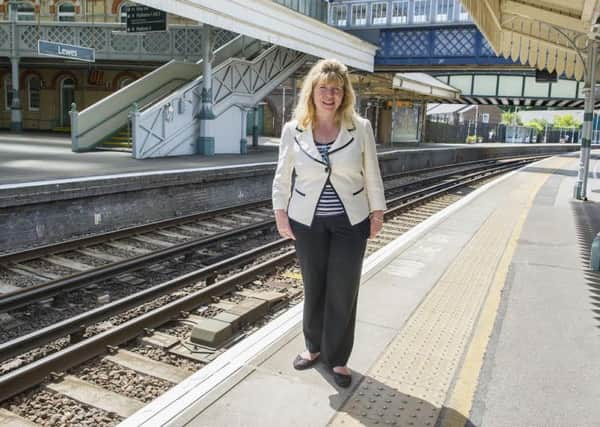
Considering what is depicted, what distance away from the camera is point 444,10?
24.0 meters

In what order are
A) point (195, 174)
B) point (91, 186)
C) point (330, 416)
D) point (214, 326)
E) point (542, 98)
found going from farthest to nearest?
point (542, 98) < point (195, 174) < point (91, 186) < point (214, 326) < point (330, 416)

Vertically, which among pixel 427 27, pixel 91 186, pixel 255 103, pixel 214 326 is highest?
pixel 427 27

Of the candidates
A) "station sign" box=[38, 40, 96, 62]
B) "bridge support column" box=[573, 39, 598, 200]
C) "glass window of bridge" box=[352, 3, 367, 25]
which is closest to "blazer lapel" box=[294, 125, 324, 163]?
"bridge support column" box=[573, 39, 598, 200]

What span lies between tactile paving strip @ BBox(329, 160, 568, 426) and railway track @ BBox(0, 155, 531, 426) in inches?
61.2

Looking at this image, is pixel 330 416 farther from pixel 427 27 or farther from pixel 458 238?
pixel 427 27

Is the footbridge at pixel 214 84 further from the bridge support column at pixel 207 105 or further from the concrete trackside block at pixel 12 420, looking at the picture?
the concrete trackside block at pixel 12 420

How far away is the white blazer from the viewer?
139 inches

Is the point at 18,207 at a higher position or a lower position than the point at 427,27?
lower

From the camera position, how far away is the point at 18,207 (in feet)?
29.5

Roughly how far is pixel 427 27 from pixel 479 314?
21417 millimetres

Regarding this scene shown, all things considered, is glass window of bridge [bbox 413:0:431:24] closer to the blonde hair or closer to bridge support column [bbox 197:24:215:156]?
bridge support column [bbox 197:24:215:156]

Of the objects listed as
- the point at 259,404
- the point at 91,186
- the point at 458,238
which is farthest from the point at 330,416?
the point at 91,186

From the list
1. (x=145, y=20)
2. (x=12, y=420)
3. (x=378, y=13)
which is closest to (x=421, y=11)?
(x=378, y=13)

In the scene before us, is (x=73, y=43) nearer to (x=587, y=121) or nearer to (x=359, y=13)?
(x=359, y=13)
